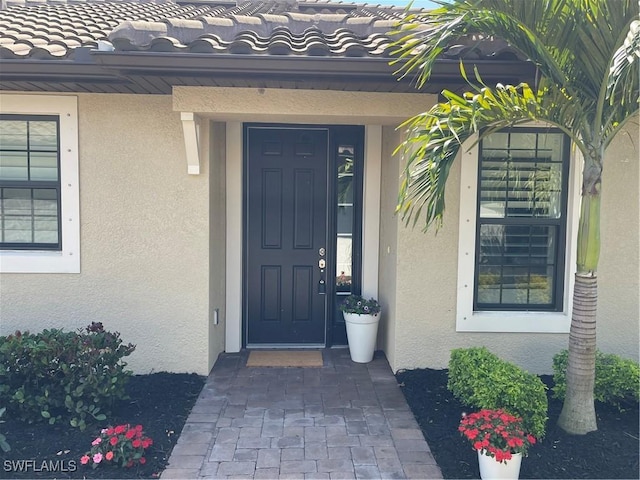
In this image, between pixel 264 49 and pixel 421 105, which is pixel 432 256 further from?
pixel 264 49

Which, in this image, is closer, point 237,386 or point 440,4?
point 440,4

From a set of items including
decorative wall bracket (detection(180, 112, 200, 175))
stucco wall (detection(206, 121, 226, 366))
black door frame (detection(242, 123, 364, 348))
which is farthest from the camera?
black door frame (detection(242, 123, 364, 348))

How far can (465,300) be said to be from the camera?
5.10 metres

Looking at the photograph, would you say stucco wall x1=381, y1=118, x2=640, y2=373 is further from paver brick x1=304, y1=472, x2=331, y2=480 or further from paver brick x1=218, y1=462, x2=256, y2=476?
paver brick x1=218, y1=462, x2=256, y2=476

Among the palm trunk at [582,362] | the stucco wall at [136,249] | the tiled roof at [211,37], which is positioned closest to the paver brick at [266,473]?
the stucco wall at [136,249]

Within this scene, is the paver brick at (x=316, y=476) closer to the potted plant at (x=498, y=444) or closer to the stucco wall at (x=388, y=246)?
the potted plant at (x=498, y=444)

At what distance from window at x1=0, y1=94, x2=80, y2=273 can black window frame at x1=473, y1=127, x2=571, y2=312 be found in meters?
3.93

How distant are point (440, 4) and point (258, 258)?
141 inches

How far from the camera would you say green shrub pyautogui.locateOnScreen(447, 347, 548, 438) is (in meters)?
3.67

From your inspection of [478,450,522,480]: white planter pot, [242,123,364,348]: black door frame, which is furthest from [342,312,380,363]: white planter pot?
[478,450,522,480]: white planter pot

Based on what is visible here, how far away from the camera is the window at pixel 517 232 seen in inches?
199

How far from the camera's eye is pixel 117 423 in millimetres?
4070

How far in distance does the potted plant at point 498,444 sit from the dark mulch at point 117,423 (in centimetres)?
210

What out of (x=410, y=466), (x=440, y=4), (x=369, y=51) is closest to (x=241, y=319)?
(x=410, y=466)
